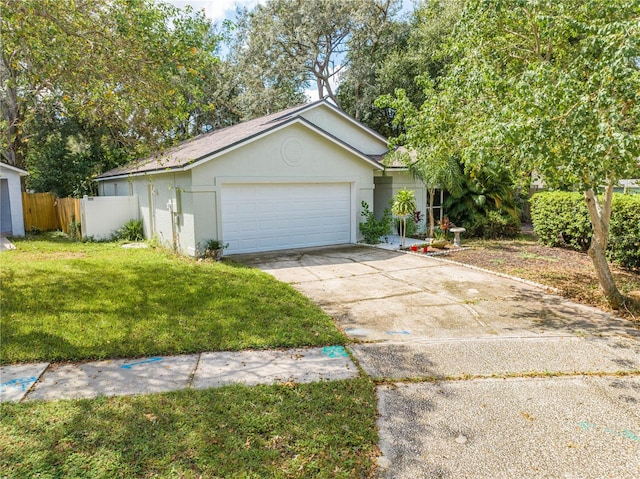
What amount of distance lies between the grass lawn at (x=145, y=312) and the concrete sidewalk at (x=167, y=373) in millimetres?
236

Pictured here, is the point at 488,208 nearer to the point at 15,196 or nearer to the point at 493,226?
the point at 493,226

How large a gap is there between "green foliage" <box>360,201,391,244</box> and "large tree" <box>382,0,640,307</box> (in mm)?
5822

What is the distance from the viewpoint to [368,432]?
11.6ft

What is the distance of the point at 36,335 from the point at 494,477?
218 inches

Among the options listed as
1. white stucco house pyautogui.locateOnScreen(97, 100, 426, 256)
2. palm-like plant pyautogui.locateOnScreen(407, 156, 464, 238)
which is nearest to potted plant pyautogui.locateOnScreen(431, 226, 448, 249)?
palm-like plant pyautogui.locateOnScreen(407, 156, 464, 238)

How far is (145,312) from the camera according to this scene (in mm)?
6379

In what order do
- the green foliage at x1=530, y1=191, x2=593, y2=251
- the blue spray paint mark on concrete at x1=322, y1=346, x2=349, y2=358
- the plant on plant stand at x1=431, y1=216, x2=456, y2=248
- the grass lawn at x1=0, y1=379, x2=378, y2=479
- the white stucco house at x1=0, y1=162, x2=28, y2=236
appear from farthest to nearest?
1. the white stucco house at x1=0, y1=162, x2=28, y2=236
2. the plant on plant stand at x1=431, y1=216, x2=456, y2=248
3. the green foliage at x1=530, y1=191, x2=593, y2=251
4. the blue spray paint mark on concrete at x1=322, y1=346, x2=349, y2=358
5. the grass lawn at x1=0, y1=379, x2=378, y2=479

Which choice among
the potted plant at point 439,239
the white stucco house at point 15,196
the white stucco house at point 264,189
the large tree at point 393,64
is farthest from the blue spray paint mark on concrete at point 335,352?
the large tree at point 393,64

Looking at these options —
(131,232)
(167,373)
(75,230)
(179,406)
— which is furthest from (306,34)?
(179,406)

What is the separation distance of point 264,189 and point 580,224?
8.82m

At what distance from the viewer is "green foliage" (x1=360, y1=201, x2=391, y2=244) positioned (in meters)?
13.8

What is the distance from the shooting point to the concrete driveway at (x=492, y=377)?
325 cm

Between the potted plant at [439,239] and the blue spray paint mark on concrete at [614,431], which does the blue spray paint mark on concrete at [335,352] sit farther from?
the potted plant at [439,239]

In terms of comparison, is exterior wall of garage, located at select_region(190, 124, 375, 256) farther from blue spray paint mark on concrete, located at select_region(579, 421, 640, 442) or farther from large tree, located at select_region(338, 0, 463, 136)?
large tree, located at select_region(338, 0, 463, 136)
